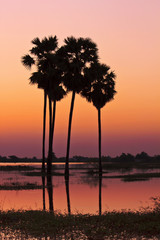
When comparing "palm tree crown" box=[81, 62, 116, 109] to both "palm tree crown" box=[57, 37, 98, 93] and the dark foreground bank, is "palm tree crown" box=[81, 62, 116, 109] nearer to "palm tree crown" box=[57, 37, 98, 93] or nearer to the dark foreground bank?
"palm tree crown" box=[57, 37, 98, 93]

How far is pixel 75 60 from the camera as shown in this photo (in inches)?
1977

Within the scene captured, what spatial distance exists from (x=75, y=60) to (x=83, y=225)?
3689 cm

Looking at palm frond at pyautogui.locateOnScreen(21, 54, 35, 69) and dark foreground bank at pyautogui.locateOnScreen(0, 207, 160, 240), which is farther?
palm frond at pyautogui.locateOnScreen(21, 54, 35, 69)

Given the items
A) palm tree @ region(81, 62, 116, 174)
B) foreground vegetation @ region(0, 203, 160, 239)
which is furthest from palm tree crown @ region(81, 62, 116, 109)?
foreground vegetation @ region(0, 203, 160, 239)

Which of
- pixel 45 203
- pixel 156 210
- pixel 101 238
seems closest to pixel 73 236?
pixel 101 238

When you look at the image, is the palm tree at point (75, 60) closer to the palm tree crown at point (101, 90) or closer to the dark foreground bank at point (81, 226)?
the palm tree crown at point (101, 90)

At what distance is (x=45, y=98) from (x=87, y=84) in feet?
27.7

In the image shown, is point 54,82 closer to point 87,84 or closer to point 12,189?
point 87,84

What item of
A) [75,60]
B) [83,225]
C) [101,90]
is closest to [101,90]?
[101,90]

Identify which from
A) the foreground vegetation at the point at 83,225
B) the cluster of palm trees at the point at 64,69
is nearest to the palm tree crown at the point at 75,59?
the cluster of palm trees at the point at 64,69

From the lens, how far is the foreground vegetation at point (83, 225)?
541 inches

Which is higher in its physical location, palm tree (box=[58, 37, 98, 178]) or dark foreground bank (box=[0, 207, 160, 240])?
palm tree (box=[58, 37, 98, 178])

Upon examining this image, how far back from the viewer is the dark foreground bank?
13.7 meters

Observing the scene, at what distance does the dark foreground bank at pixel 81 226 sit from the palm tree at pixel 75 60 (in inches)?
1287
